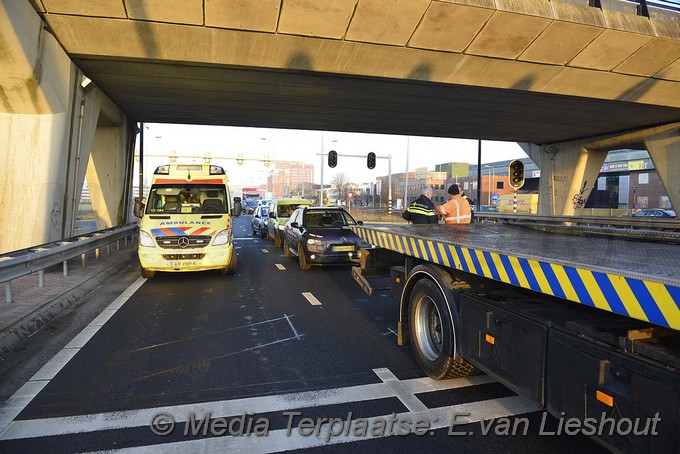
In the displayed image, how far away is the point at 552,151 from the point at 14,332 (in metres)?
25.0

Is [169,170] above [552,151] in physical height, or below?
below

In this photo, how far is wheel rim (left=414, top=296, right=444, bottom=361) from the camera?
15.6 ft

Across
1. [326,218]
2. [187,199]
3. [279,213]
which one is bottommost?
[326,218]

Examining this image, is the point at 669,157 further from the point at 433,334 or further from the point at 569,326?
the point at 569,326

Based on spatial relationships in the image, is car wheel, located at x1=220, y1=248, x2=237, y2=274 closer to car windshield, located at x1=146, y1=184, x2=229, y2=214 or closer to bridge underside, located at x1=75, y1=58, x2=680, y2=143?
car windshield, located at x1=146, y1=184, x2=229, y2=214

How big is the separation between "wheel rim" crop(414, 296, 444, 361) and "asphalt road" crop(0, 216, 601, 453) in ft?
0.93

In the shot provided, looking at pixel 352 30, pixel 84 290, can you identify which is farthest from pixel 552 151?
pixel 84 290

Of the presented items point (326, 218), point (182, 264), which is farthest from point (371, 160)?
point (182, 264)

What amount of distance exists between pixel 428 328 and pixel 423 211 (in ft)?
17.1

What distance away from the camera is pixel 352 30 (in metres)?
10.9

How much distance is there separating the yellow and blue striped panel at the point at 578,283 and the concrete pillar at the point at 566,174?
2217 cm

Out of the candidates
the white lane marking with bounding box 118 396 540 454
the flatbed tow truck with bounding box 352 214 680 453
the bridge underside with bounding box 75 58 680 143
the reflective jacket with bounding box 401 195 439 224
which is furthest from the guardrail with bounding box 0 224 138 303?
the reflective jacket with bounding box 401 195 439 224

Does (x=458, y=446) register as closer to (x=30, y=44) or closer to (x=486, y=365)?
(x=486, y=365)

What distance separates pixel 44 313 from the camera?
6730 mm
